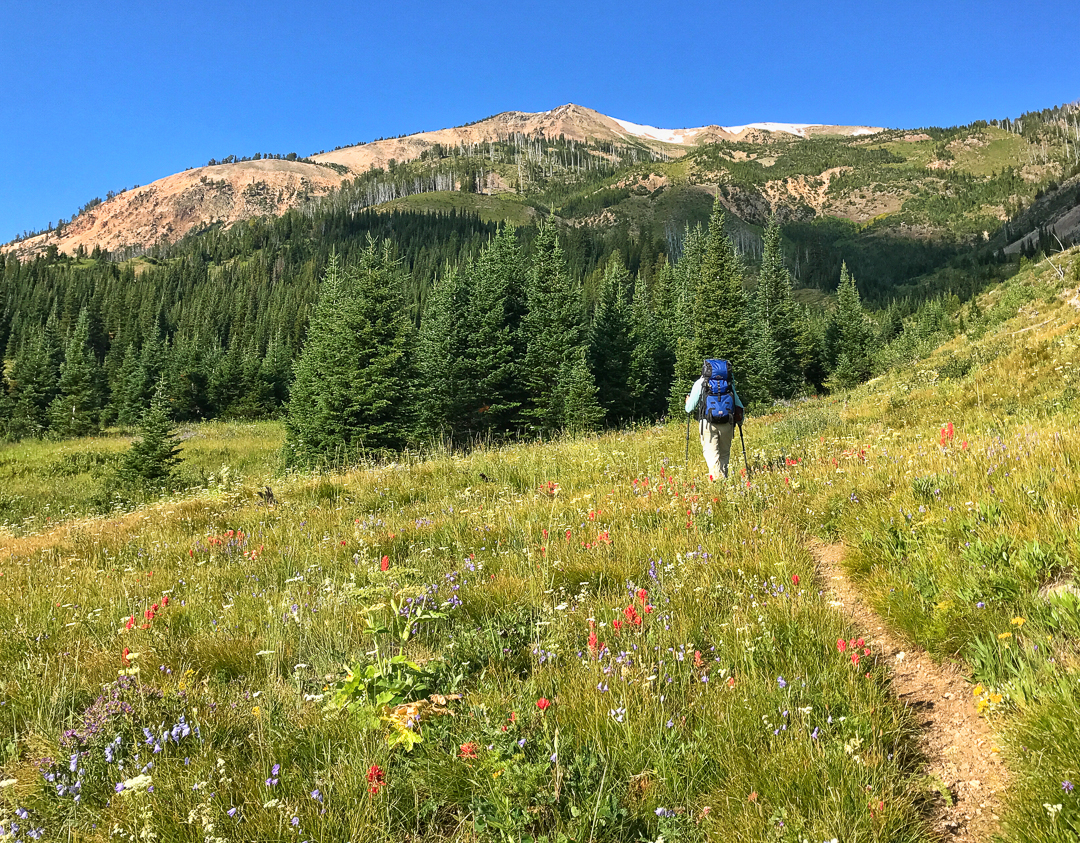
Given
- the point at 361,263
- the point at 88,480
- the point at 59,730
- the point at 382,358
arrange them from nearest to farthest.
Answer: the point at 59,730, the point at 382,358, the point at 361,263, the point at 88,480

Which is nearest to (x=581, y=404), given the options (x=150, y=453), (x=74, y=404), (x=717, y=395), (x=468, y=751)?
(x=717, y=395)

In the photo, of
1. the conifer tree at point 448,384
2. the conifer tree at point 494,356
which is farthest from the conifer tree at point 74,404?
the conifer tree at point 494,356

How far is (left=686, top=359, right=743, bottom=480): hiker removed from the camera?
27.5 ft

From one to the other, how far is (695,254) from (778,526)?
7245cm

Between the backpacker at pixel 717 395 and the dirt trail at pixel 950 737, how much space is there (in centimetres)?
489

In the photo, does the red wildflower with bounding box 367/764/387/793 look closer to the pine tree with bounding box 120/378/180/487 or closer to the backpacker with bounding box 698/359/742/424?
the backpacker with bounding box 698/359/742/424

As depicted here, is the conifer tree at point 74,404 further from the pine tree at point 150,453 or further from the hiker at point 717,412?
the hiker at point 717,412

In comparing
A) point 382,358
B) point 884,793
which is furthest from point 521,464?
point 382,358

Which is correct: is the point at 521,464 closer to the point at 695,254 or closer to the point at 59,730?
the point at 59,730

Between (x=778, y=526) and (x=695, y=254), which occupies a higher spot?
(x=695, y=254)

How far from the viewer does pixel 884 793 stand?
6.87 ft

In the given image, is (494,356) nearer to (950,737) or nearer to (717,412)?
(717,412)

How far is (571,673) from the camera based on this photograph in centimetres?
298

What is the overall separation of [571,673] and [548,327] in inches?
1259
